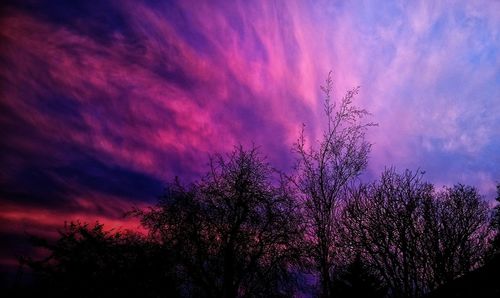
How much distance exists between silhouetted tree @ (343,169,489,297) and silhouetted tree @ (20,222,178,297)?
66.7ft

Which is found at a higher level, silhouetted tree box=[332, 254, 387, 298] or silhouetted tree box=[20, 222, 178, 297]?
silhouetted tree box=[332, 254, 387, 298]

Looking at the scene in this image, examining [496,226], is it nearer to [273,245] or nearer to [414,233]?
[414,233]

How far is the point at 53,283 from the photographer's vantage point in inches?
305

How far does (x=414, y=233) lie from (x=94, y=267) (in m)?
23.9

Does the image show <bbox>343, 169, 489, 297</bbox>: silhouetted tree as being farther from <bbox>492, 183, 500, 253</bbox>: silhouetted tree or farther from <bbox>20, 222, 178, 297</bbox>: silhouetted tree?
<bbox>20, 222, 178, 297</bbox>: silhouetted tree

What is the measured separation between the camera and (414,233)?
1006 inches

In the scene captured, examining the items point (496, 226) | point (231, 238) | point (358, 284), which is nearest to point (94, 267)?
point (231, 238)

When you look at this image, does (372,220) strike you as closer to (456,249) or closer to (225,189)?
(456,249)

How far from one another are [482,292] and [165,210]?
625 inches

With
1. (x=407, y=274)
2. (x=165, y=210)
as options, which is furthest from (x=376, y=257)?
(x=165, y=210)

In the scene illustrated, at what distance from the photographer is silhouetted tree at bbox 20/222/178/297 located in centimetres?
778

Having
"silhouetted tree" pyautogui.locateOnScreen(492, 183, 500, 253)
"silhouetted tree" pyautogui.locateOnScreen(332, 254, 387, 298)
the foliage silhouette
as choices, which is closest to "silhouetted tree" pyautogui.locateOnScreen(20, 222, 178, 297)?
the foliage silhouette

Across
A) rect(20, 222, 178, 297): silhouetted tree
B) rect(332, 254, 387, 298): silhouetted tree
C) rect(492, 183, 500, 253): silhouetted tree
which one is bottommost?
rect(20, 222, 178, 297): silhouetted tree

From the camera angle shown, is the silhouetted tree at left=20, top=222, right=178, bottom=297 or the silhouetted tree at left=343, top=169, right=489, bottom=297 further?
the silhouetted tree at left=343, top=169, right=489, bottom=297
